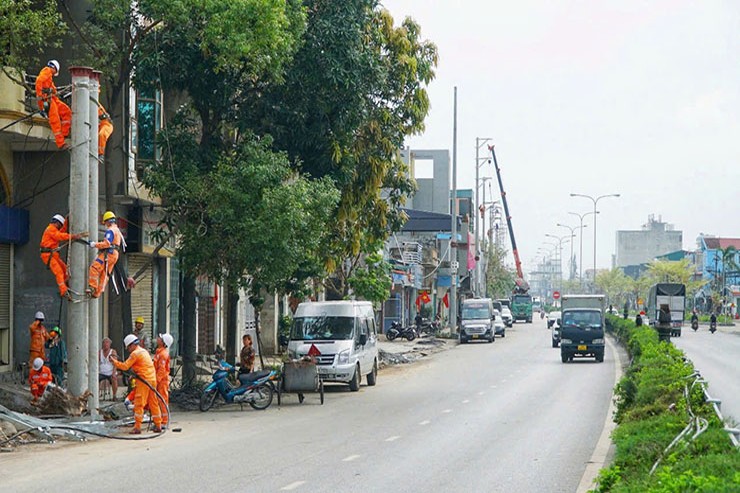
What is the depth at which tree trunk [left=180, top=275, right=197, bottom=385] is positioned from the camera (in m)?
26.1

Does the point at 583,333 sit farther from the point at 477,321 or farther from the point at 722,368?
the point at 477,321

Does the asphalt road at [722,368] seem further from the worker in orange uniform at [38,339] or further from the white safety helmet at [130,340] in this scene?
the worker in orange uniform at [38,339]

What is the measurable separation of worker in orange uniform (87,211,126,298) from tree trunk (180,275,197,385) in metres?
5.33

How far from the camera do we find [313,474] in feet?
46.5

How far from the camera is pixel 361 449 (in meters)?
16.9

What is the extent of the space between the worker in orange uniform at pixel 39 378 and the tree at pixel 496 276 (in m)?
105

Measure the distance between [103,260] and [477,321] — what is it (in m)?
45.0

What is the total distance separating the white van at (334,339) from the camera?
28.8 metres

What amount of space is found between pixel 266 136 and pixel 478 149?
62024mm

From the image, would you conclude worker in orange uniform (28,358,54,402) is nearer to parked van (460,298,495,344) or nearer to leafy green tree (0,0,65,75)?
leafy green tree (0,0,65,75)

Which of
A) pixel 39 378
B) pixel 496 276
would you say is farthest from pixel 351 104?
pixel 496 276

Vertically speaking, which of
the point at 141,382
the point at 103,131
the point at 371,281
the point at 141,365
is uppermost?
the point at 103,131

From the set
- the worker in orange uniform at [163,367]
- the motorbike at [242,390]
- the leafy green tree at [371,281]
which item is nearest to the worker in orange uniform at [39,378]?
the worker in orange uniform at [163,367]

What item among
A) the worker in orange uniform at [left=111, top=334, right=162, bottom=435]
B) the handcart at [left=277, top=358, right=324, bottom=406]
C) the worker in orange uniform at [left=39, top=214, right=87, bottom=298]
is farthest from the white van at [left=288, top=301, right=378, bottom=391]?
the worker in orange uniform at [left=111, top=334, right=162, bottom=435]
